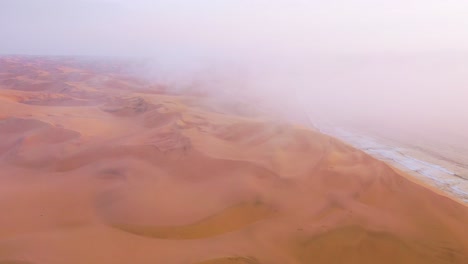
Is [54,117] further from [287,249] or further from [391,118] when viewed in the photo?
[391,118]

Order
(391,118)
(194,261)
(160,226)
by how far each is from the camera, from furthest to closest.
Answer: (391,118) → (160,226) → (194,261)

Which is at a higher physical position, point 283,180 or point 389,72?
point 389,72

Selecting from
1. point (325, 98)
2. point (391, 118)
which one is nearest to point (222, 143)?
point (391, 118)

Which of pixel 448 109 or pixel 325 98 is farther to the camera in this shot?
pixel 325 98

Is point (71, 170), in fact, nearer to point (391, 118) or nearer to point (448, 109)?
point (391, 118)

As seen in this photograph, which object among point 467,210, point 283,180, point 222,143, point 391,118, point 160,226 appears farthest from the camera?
point 391,118

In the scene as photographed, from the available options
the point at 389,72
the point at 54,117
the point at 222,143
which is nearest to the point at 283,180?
the point at 222,143
